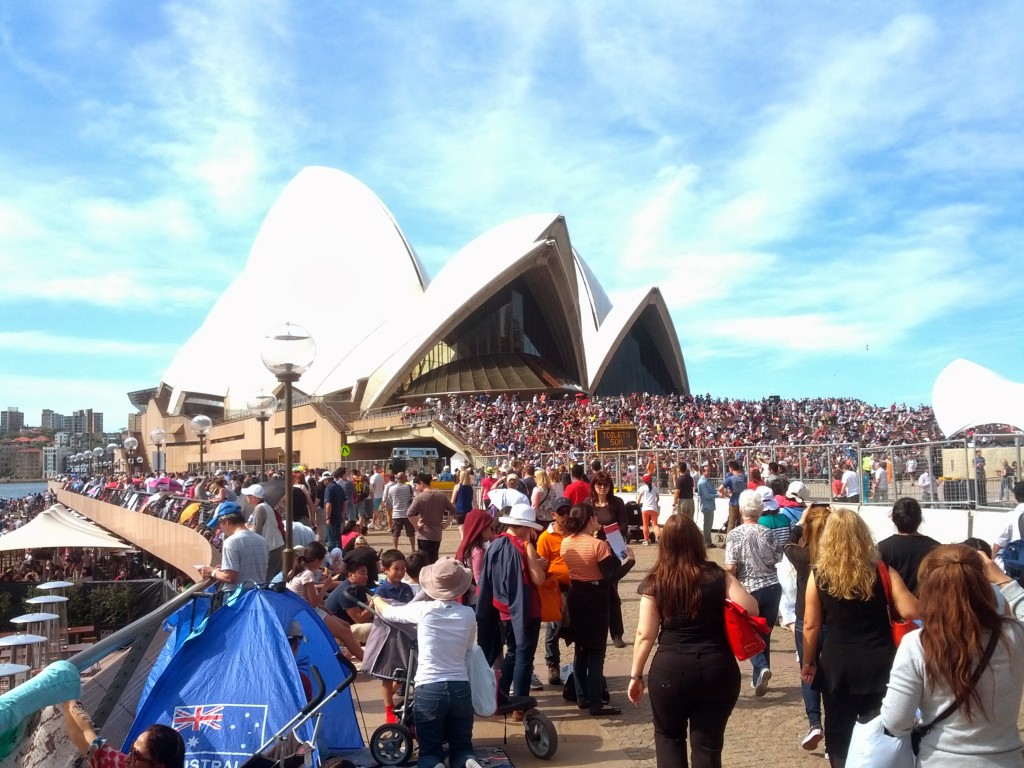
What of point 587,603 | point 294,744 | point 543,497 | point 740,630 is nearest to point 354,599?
point 587,603

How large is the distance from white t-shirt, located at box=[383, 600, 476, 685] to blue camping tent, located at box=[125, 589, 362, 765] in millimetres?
560

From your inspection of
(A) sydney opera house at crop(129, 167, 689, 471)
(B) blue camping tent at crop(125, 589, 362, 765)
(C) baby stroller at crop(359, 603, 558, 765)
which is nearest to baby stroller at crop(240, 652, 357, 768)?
(B) blue camping tent at crop(125, 589, 362, 765)

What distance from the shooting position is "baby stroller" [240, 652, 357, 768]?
3670 millimetres

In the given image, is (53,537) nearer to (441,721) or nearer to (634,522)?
(634,522)

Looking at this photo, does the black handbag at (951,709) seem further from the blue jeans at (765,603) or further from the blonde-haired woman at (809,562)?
the blue jeans at (765,603)

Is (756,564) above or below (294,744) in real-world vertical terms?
above

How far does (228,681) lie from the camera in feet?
13.0

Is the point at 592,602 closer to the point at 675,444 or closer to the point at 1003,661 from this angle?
the point at 1003,661

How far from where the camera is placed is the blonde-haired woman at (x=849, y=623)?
3549 millimetres

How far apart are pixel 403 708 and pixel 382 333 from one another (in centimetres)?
4245

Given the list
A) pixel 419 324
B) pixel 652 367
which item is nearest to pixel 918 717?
pixel 419 324

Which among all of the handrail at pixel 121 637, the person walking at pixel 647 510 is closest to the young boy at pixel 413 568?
the handrail at pixel 121 637

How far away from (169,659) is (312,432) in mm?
36077

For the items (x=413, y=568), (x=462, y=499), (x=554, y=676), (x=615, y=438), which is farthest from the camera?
(x=615, y=438)
